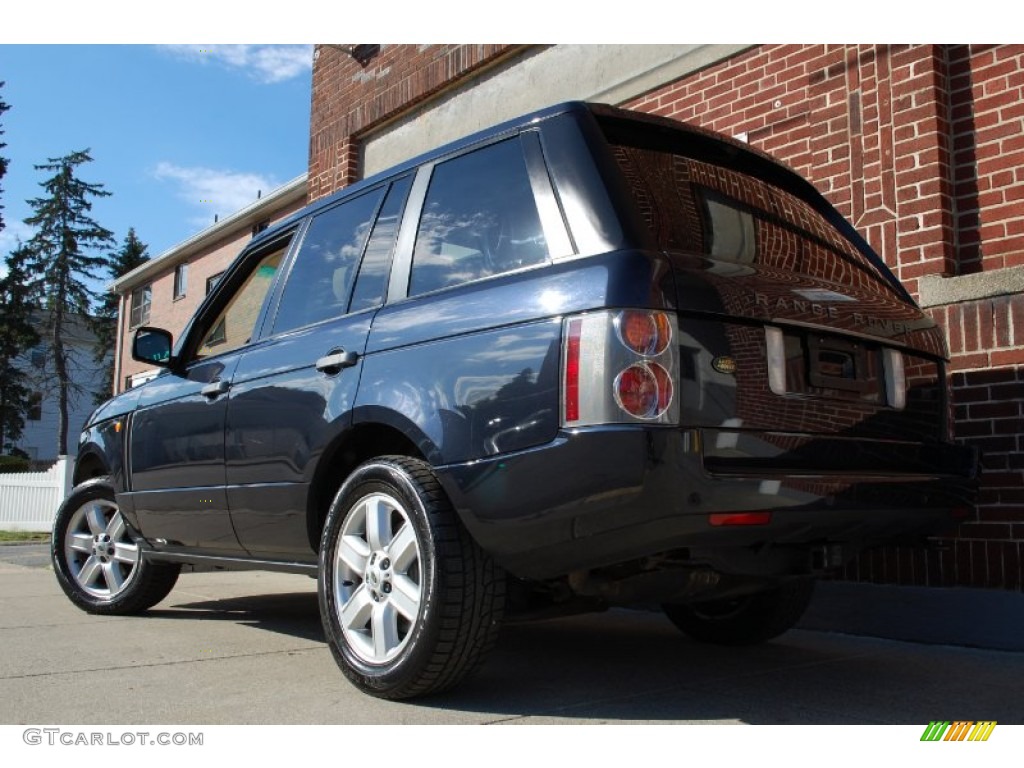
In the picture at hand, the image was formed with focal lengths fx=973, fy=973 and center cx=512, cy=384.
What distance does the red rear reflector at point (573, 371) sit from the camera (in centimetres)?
263

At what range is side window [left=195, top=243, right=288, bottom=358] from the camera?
4.33 m

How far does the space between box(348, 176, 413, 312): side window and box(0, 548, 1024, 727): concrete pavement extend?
140 centimetres

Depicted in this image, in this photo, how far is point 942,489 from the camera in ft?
10.3

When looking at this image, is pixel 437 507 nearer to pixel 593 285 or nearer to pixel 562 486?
pixel 562 486

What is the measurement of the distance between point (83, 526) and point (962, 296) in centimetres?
486

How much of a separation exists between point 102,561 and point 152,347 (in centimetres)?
143

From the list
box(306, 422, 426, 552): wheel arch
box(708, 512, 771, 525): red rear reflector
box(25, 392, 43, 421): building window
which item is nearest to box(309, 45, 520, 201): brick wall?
box(306, 422, 426, 552): wheel arch

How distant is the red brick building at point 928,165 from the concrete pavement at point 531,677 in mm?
619

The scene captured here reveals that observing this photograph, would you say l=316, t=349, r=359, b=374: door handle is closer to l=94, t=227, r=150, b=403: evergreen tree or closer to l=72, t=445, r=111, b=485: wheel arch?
l=72, t=445, r=111, b=485: wheel arch

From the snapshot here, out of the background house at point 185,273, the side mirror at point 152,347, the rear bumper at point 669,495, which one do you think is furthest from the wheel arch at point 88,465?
the background house at point 185,273

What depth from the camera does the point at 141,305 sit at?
31.7 metres

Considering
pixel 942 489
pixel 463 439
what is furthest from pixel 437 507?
pixel 942 489
